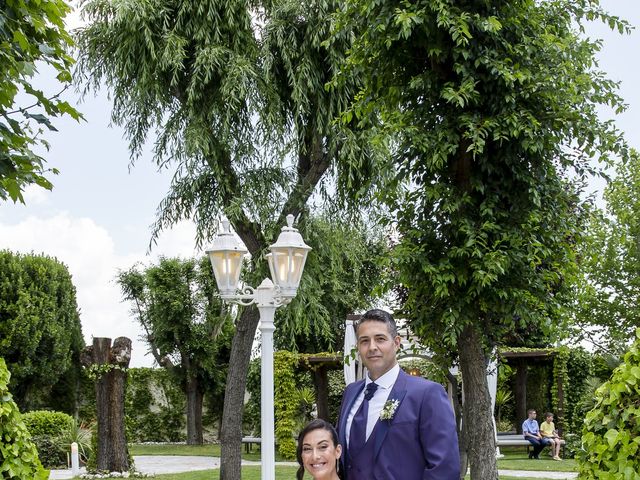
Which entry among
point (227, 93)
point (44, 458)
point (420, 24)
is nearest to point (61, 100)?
point (420, 24)

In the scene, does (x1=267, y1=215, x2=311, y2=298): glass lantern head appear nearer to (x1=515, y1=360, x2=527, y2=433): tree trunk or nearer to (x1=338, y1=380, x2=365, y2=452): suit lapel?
(x1=338, y1=380, x2=365, y2=452): suit lapel

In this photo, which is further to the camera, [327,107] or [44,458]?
[44,458]

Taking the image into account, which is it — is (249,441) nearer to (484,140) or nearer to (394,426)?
(484,140)

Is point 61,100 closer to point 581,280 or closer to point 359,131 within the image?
point 581,280

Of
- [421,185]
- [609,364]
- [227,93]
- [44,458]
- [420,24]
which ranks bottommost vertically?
[44,458]

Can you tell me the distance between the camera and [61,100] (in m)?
6.48

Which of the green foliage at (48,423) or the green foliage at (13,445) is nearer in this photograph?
the green foliage at (13,445)

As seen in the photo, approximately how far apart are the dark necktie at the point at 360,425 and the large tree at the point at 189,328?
24.8m

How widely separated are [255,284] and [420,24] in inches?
292

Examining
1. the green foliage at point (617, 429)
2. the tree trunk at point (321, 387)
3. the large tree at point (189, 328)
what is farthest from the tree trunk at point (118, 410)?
the green foliage at point (617, 429)

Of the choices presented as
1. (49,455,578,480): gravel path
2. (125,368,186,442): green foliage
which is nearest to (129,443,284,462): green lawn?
(49,455,578,480): gravel path

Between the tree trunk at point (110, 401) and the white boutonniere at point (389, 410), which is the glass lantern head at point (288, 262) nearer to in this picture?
the white boutonniere at point (389, 410)

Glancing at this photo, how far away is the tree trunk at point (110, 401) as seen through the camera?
16828 millimetres

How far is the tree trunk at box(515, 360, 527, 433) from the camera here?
22062 mm
